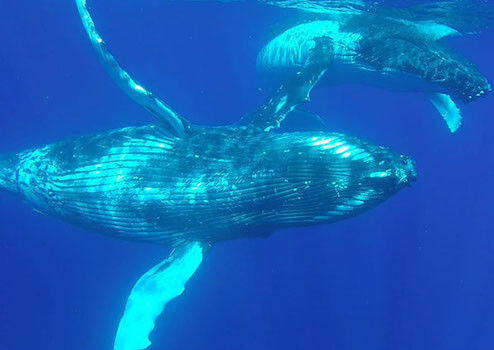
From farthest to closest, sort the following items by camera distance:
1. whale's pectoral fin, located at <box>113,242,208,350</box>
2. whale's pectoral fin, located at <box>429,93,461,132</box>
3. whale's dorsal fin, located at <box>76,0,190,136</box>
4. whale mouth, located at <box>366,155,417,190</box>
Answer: whale's pectoral fin, located at <box>429,93,461,132</box>, whale's pectoral fin, located at <box>113,242,208,350</box>, whale's dorsal fin, located at <box>76,0,190,136</box>, whale mouth, located at <box>366,155,417,190</box>

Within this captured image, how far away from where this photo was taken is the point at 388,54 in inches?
419

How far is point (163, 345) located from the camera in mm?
14969

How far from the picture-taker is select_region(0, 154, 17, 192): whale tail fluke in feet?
28.1

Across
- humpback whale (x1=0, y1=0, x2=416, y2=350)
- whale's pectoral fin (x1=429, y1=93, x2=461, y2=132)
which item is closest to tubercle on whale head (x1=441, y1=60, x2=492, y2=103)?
whale's pectoral fin (x1=429, y1=93, x2=461, y2=132)

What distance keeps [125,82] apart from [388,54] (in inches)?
260

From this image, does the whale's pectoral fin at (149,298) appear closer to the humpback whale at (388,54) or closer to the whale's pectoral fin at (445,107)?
the humpback whale at (388,54)

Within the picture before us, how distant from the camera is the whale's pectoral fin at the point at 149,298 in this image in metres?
6.62

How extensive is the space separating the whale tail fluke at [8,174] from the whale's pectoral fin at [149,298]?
10.9 feet

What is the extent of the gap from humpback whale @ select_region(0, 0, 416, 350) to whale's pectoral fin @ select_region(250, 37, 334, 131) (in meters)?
0.09

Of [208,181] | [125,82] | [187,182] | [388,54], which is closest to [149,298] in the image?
[187,182]

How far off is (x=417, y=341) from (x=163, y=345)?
9.67m

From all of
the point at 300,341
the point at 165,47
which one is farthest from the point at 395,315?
the point at 165,47

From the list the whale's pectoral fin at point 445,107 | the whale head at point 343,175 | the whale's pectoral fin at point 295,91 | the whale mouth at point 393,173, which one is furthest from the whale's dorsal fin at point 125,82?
the whale's pectoral fin at point 445,107

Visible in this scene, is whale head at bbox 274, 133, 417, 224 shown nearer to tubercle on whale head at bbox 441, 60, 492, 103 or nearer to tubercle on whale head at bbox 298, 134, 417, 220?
tubercle on whale head at bbox 298, 134, 417, 220
